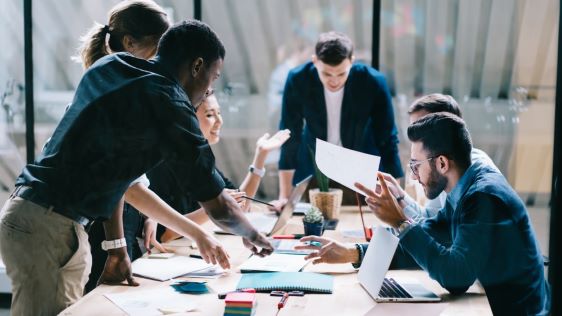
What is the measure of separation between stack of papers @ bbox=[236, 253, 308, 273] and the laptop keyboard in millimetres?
294

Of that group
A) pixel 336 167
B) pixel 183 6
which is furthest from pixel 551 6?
pixel 336 167

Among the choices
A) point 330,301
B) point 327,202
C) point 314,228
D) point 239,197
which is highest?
point 330,301

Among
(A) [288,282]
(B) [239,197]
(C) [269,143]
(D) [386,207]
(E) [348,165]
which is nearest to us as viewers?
(A) [288,282]

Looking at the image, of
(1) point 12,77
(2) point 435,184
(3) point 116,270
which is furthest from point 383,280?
(1) point 12,77

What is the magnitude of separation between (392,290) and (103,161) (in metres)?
0.88

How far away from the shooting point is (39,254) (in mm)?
1817

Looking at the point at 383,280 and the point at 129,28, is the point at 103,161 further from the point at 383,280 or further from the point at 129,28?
the point at 383,280

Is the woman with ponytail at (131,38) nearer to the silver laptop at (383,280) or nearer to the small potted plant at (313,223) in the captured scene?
the silver laptop at (383,280)

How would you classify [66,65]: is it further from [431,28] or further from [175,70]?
Answer: [175,70]

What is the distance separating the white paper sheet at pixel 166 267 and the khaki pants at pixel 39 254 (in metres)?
0.27

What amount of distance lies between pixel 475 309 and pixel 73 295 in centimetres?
110

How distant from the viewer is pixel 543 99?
4.98 meters

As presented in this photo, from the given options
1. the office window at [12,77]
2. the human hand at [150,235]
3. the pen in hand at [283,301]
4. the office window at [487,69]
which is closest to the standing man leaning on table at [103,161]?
the pen in hand at [283,301]

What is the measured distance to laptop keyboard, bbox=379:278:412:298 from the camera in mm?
1867
